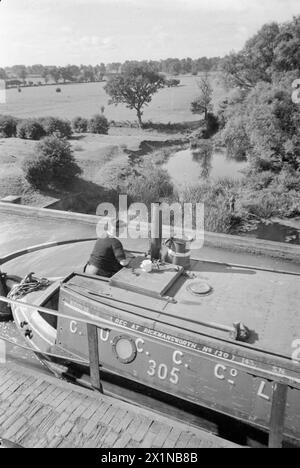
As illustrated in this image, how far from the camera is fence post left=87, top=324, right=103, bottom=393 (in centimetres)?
559

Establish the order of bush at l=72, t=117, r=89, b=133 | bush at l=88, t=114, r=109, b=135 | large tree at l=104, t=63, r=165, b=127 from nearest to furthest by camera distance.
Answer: bush at l=72, t=117, r=89, b=133 < bush at l=88, t=114, r=109, b=135 < large tree at l=104, t=63, r=165, b=127

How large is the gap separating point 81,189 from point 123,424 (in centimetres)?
2093

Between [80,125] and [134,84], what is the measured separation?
45.3ft

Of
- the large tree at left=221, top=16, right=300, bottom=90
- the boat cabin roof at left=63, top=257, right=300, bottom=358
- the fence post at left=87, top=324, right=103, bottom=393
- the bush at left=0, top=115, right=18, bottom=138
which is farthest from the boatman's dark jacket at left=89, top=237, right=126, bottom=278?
the bush at left=0, top=115, right=18, bottom=138

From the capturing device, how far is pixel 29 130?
34.8 m

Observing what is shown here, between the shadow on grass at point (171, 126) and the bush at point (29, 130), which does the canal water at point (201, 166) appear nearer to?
the bush at point (29, 130)

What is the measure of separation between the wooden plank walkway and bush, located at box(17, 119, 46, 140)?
3194 centimetres

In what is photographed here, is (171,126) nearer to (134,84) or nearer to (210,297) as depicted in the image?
(134,84)

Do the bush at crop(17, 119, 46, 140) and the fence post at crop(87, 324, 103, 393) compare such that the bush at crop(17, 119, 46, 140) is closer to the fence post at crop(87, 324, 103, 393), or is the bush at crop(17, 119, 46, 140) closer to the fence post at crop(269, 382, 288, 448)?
the fence post at crop(87, 324, 103, 393)

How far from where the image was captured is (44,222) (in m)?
16.8

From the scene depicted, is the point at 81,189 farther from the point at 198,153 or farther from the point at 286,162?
the point at 198,153

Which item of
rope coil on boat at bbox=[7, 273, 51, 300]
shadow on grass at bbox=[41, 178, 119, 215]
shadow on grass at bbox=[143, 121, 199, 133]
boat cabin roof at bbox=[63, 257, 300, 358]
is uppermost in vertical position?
shadow on grass at bbox=[143, 121, 199, 133]

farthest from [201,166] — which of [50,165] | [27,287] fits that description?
[27,287]

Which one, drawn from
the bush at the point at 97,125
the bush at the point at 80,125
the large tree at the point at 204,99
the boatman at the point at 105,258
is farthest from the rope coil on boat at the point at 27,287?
the large tree at the point at 204,99
